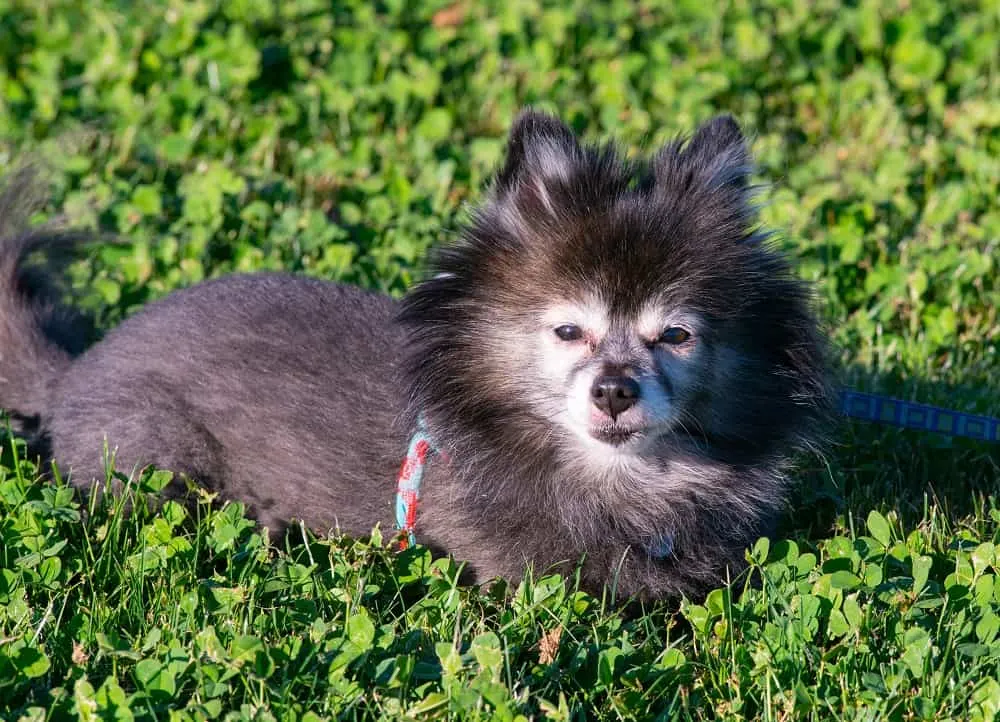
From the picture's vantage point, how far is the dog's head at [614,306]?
366 cm

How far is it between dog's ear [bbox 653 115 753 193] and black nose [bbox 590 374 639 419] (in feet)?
2.05

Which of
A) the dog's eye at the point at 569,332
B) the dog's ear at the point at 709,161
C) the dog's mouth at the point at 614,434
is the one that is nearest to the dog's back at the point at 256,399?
the dog's eye at the point at 569,332

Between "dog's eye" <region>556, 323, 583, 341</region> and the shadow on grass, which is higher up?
"dog's eye" <region>556, 323, 583, 341</region>

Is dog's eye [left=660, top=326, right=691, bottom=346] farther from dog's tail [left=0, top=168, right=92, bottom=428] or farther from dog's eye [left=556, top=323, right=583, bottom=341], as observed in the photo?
dog's tail [left=0, top=168, right=92, bottom=428]

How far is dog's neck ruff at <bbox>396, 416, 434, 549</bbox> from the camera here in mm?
3895

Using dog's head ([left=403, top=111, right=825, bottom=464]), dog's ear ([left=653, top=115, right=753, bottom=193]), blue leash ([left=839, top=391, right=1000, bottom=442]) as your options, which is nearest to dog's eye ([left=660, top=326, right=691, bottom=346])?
dog's head ([left=403, top=111, right=825, bottom=464])

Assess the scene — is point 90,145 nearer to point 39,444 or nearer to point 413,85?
point 413,85

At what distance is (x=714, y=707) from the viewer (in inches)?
130

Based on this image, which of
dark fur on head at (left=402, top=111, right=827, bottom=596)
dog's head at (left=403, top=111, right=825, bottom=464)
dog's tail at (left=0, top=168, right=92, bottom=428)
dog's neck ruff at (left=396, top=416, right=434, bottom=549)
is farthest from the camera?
dog's tail at (left=0, top=168, right=92, bottom=428)

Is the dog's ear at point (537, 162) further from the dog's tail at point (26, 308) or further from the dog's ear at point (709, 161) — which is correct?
the dog's tail at point (26, 308)

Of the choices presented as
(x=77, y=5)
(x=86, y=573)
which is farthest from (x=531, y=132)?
(x=77, y=5)

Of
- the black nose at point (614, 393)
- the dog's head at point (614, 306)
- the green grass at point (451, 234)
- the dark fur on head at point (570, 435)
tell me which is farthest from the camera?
the dark fur on head at point (570, 435)

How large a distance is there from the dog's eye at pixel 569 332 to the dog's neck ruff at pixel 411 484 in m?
0.47

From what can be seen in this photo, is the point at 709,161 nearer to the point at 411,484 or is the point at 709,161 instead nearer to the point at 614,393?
the point at 614,393
